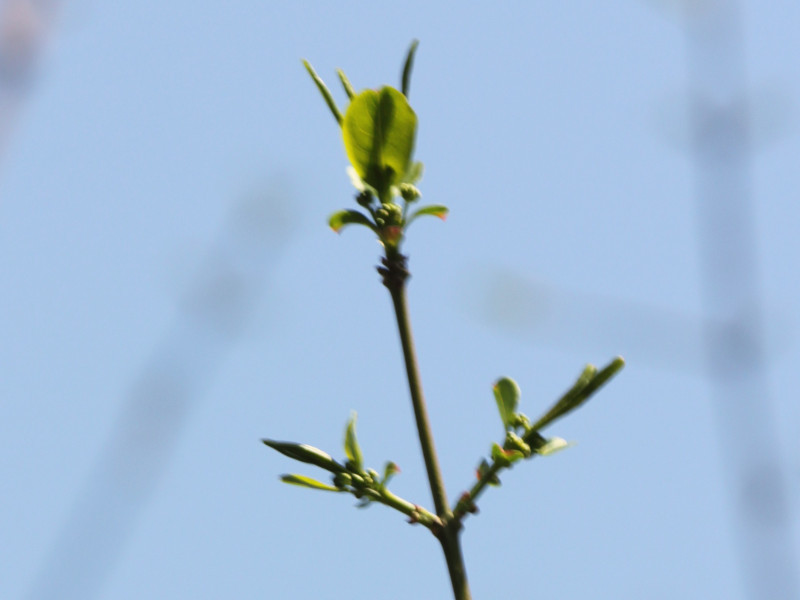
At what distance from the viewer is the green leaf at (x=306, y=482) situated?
40.3 inches

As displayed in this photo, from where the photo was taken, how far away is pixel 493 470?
99cm

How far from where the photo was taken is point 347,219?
41.6 inches

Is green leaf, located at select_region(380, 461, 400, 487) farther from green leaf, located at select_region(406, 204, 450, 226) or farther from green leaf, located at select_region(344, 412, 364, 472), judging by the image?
green leaf, located at select_region(406, 204, 450, 226)

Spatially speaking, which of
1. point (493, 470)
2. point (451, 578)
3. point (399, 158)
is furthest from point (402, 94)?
point (451, 578)

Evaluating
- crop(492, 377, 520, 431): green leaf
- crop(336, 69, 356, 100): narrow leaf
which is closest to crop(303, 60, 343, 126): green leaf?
crop(336, 69, 356, 100): narrow leaf

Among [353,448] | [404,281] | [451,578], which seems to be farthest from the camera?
[353,448]

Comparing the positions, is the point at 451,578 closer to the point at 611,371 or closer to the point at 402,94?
the point at 611,371

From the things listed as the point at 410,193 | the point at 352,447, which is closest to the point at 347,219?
the point at 410,193

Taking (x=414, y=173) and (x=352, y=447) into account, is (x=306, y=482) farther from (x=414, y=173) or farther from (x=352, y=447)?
(x=414, y=173)

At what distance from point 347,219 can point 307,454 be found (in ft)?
0.94

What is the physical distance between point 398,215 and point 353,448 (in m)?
0.29

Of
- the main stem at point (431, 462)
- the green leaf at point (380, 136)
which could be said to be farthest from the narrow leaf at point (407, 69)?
the main stem at point (431, 462)

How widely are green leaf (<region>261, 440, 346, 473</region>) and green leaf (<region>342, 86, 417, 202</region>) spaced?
328 mm

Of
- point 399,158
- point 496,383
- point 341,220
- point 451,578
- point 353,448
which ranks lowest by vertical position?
point 451,578
